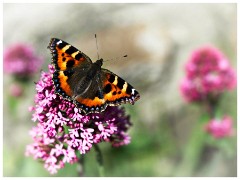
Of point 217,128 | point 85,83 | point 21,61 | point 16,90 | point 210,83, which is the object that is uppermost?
point 21,61

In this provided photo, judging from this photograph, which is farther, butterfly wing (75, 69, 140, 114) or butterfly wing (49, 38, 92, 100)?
butterfly wing (49, 38, 92, 100)

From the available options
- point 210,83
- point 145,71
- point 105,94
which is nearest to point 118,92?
point 105,94

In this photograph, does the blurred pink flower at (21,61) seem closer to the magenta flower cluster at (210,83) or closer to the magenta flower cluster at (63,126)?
the magenta flower cluster at (210,83)

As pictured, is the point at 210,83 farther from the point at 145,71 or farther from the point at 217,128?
the point at 145,71

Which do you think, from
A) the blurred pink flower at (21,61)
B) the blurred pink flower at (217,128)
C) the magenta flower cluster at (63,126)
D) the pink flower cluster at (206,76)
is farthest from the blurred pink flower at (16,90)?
the blurred pink flower at (217,128)

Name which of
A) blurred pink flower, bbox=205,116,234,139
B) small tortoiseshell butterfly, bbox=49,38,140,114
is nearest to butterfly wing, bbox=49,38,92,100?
small tortoiseshell butterfly, bbox=49,38,140,114

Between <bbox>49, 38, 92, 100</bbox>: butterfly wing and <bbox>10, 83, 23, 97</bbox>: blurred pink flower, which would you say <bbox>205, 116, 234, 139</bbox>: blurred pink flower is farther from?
<bbox>10, 83, 23, 97</bbox>: blurred pink flower
